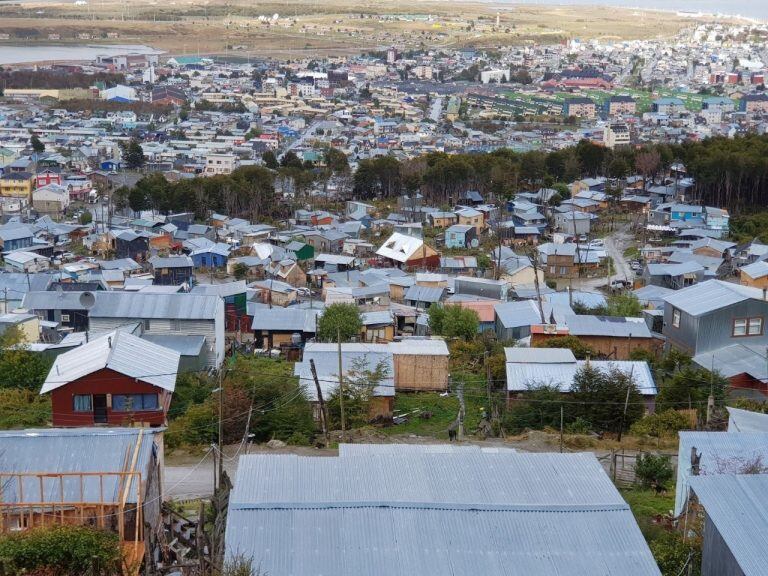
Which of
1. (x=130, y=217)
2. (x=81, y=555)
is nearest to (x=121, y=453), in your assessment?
(x=81, y=555)

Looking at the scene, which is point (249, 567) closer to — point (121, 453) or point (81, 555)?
point (81, 555)

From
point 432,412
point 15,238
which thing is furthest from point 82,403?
point 15,238

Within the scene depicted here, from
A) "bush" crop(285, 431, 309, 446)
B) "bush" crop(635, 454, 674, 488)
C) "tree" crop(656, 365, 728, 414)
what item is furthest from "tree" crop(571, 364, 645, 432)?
"bush" crop(285, 431, 309, 446)

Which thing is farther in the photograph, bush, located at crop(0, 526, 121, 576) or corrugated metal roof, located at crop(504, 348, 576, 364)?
corrugated metal roof, located at crop(504, 348, 576, 364)

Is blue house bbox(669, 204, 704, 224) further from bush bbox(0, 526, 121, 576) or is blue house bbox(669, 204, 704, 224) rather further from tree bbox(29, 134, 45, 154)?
tree bbox(29, 134, 45, 154)

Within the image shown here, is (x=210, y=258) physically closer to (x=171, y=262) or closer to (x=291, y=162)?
(x=171, y=262)
